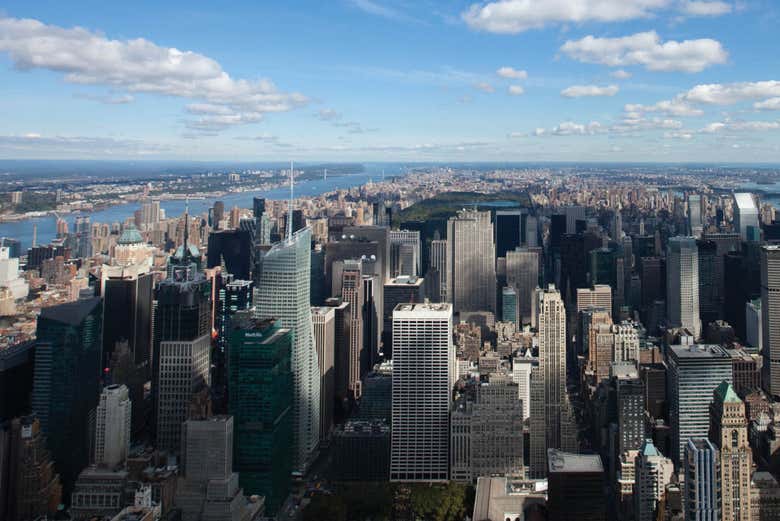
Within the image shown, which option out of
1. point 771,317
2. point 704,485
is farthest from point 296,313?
point 771,317

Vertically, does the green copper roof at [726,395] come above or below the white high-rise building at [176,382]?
above

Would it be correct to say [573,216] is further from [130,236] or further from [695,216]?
[130,236]

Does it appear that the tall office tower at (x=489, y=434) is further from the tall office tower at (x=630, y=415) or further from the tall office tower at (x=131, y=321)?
the tall office tower at (x=131, y=321)

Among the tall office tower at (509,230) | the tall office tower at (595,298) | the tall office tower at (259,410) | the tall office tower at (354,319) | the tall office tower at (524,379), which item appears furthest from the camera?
the tall office tower at (509,230)

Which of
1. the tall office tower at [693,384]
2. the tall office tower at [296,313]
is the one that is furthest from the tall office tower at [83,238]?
the tall office tower at [693,384]

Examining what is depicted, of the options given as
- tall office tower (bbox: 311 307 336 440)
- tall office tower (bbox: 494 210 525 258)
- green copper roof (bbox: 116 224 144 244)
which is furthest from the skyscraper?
tall office tower (bbox: 494 210 525 258)

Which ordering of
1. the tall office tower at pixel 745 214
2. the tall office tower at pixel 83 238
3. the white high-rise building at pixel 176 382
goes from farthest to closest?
1. the tall office tower at pixel 745 214
2. the tall office tower at pixel 83 238
3. the white high-rise building at pixel 176 382
